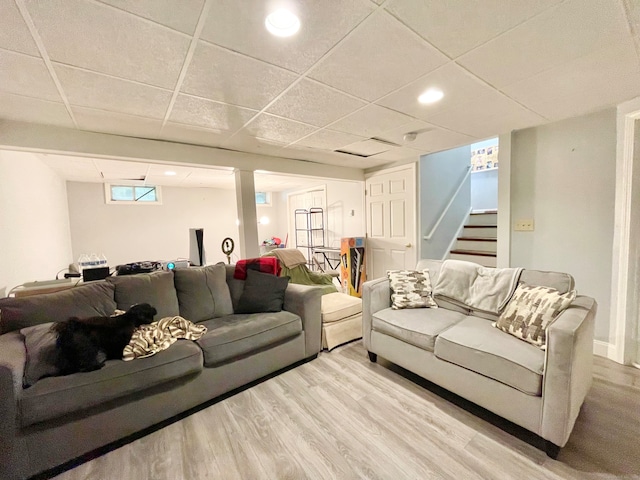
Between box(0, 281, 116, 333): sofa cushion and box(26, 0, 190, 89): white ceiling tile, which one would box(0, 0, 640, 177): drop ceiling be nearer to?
box(26, 0, 190, 89): white ceiling tile

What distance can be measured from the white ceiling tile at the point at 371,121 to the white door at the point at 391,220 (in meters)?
1.44

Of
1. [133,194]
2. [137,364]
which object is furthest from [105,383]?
[133,194]

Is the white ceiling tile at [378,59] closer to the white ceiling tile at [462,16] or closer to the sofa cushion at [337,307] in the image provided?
the white ceiling tile at [462,16]

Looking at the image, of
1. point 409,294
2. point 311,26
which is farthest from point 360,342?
point 311,26

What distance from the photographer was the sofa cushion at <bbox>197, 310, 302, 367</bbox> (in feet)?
6.12

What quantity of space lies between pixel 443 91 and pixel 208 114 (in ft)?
6.23

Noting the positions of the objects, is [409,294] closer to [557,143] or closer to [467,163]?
[557,143]

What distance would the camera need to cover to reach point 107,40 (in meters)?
1.29

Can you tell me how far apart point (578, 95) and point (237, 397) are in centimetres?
354

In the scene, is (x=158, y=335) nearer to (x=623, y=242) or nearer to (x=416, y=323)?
(x=416, y=323)

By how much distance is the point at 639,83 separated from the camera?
6.18 feet

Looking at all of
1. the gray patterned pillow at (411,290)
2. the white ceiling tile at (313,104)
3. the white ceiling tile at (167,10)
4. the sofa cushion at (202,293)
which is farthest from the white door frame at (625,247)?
the sofa cushion at (202,293)

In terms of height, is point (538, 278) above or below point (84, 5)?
below

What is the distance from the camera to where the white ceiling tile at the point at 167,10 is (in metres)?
1.09
